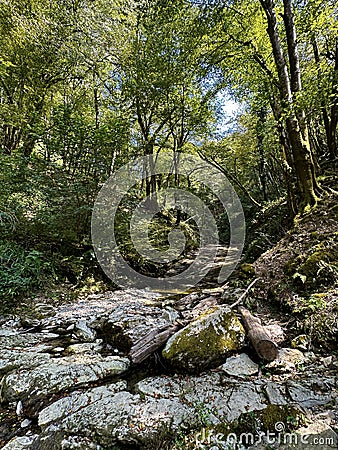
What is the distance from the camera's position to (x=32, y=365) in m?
3.04

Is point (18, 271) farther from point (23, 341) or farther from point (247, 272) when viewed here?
point (247, 272)

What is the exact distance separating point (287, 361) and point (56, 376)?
8.61 ft

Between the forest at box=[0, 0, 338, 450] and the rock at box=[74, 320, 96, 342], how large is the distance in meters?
0.04

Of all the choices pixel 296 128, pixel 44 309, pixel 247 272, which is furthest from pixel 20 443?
pixel 296 128

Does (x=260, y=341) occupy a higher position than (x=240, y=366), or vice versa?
(x=260, y=341)

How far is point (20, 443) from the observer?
2.04 m

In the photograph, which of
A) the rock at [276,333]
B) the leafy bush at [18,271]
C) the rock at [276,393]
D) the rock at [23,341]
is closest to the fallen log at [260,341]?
the rock at [276,333]

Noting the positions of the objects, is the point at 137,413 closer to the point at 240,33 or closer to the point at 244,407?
the point at 244,407

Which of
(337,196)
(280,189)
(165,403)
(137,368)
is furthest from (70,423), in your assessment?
(280,189)

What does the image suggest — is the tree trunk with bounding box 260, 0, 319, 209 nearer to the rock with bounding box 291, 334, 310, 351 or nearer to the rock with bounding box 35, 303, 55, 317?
the rock with bounding box 291, 334, 310, 351

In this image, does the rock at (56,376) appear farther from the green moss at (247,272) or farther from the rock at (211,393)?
the green moss at (247,272)

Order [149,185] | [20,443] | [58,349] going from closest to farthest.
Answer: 1. [20,443]
2. [58,349]
3. [149,185]

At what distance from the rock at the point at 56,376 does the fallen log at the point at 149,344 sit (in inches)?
5.5

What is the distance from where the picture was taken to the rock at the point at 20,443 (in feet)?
6.55
